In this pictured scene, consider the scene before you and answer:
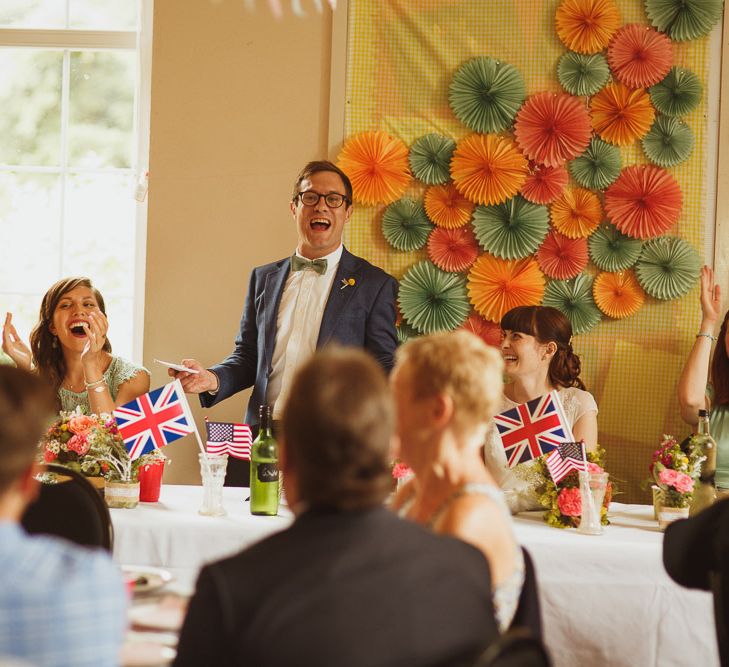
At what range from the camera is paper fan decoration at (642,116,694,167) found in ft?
12.3

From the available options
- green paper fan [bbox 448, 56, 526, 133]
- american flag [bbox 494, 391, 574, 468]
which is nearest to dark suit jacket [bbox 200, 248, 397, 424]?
green paper fan [bbox 448, 56, 526, 133]

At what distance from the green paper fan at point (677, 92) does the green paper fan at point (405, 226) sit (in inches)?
42.8

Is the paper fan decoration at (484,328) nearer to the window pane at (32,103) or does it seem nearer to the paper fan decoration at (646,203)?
the paper fan decoration at (646,203)

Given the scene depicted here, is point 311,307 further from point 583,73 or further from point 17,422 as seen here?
point 17,422

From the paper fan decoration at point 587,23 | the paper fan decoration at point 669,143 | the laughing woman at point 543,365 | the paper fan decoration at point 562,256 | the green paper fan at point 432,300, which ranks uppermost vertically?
the paper fan decoration at point 587,23

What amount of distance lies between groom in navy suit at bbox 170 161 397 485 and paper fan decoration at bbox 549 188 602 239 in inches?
31.1

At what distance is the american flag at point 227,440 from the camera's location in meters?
2.67

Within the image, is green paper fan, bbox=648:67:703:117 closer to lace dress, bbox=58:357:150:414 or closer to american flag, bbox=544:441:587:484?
american flag, bbox=544:441:587:484

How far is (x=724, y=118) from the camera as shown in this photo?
12.4ft

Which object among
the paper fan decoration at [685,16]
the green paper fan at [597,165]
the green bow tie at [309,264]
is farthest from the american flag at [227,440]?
the paper fan decoration at [685,16]

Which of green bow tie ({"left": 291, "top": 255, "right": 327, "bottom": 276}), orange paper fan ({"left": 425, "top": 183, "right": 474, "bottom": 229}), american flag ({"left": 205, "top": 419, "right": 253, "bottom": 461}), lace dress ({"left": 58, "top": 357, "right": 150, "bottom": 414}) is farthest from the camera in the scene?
orange paper fan ({"left": 425, "top": 183, "right": 474, "bottom": 229})

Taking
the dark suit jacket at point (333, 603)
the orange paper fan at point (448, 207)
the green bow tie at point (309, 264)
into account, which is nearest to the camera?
the dark suit jacket at point (333, 603)

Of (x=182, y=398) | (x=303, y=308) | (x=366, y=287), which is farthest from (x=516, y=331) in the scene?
(x=182, y=398)

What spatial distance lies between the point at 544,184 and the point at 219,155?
4.71ft
